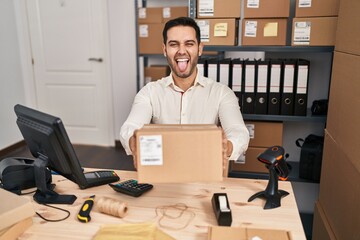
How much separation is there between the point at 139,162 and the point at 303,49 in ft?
5.02

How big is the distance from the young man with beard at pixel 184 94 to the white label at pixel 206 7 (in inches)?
Answer: 14.3

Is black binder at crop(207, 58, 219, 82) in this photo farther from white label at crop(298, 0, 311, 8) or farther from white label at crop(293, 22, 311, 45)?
white label at crop(298, 0, 311, 8)

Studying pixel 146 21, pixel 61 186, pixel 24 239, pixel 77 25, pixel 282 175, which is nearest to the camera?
pixel 24 239

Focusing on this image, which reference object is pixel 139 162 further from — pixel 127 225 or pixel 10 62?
pixel 10 62

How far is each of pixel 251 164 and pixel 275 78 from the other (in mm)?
601

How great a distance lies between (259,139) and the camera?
7.55 feet

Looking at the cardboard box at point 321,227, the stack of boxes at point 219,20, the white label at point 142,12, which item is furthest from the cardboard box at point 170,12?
the cardboard box at point 321,227

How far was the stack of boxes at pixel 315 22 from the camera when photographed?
2023 mm

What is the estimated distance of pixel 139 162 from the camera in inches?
40.4

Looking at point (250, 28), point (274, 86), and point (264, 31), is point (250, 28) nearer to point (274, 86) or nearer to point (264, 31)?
point (264, 31)

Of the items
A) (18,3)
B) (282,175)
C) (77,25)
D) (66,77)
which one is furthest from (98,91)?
(282,175)

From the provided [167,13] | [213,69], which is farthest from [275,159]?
[167,13]

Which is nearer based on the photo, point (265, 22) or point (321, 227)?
point (321, 227)

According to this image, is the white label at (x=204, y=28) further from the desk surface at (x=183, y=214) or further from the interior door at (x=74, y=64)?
the interior door at (x=74, y=64)
